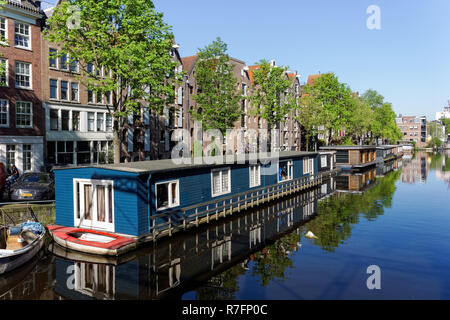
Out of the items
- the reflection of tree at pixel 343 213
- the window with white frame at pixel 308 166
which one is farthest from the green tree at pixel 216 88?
the reflection of tree at pixel 343 213

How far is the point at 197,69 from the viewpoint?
162 ft

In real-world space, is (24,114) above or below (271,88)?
below

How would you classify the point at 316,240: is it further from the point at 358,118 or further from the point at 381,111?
the point at 381,111

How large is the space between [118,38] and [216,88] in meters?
21.3

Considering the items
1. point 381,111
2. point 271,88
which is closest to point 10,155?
point 271,88

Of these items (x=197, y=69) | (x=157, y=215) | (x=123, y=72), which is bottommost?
(x=157, y=215)

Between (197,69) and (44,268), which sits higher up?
(197,69)

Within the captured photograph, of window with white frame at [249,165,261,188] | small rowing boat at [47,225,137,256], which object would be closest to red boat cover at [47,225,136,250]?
small rowing boat at [47,225,137,256]

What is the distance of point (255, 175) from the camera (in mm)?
30781

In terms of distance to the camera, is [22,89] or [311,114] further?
[311,114]

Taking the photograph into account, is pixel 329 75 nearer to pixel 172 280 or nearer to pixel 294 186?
pixel 294 186

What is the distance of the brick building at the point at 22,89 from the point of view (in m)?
34.2

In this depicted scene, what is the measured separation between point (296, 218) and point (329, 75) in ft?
174

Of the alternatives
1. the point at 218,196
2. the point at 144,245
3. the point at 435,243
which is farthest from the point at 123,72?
the point at 435,243
